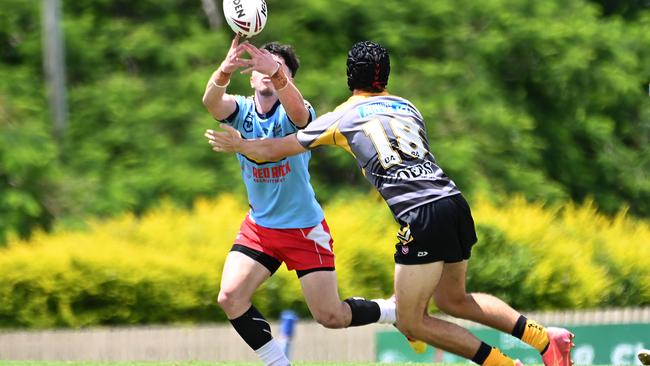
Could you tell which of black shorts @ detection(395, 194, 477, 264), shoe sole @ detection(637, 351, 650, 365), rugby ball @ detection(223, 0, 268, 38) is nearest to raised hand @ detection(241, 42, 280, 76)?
rugby ball @ detection(223, 0, 268, 38)

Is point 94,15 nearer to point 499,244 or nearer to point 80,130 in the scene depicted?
point 80,130

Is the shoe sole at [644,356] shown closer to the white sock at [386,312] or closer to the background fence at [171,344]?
the white sock at [386,312]

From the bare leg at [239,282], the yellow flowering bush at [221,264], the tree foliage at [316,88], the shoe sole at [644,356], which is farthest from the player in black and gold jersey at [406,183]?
the tree foliage at [316,88]

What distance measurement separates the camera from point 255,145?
6949 mm

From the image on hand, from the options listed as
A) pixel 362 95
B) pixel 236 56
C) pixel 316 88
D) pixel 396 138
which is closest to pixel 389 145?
pixel 396 138

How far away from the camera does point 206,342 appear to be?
11820mm

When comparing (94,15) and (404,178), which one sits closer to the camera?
(404,178)

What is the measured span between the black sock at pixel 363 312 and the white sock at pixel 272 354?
21.6 inches

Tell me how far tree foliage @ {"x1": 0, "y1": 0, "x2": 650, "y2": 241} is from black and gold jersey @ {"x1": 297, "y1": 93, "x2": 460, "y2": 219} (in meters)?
8.17

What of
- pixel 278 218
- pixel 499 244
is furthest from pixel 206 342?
pixel 278 218

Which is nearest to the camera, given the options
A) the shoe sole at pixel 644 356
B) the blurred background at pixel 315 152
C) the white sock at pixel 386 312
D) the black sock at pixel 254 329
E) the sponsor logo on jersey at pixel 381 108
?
the sponsor logo on jersey at pixel 381 108

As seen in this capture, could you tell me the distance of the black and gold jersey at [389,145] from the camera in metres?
6.63

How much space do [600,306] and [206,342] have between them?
15.1ft

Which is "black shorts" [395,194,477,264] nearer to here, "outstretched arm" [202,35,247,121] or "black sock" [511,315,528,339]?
"black sock" [511,315,528,339]
